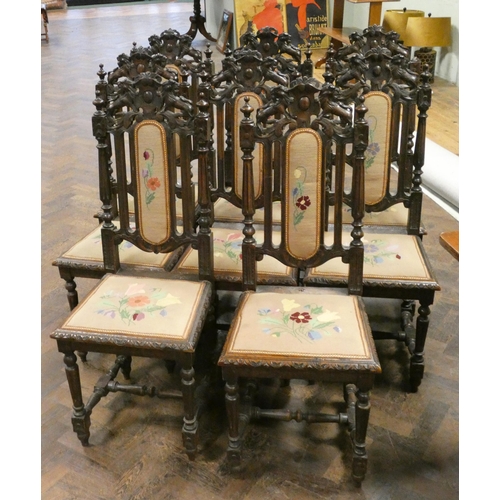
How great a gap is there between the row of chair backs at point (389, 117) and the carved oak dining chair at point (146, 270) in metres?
0.70

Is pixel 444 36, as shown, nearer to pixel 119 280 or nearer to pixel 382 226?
pixel 382 226

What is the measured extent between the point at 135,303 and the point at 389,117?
50.5 inches

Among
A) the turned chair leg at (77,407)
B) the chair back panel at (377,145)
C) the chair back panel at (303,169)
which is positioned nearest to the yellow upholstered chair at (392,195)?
the chair back panel at (377,145)

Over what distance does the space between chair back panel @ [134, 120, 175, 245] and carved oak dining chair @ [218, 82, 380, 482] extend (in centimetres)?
32

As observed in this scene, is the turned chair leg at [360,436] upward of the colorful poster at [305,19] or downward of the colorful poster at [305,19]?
downward

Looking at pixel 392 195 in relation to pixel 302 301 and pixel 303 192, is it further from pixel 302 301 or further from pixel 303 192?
pixel 302 301

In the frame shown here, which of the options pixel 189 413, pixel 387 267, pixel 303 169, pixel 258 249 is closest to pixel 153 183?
pixel 258 249

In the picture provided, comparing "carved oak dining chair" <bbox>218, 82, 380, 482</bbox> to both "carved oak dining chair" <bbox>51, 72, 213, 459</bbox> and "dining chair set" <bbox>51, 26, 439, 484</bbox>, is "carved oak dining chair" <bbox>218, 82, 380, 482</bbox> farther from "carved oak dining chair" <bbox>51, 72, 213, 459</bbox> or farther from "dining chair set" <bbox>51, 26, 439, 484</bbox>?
"carved oak dining chair" <bbox>51, 72, 213, 459</bbox>

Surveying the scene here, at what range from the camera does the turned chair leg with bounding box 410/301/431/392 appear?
2289 millimetres

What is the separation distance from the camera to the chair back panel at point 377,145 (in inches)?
97.7

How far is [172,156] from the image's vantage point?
216cm

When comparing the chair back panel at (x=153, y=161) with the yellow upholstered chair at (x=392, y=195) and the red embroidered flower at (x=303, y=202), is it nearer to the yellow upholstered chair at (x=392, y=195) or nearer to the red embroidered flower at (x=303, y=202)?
the red embroidered flower at (x=303, y=202)

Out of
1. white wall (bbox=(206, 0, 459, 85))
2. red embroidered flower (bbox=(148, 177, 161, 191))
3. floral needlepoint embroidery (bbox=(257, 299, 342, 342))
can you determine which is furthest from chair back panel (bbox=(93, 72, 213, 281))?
white wall (bbox=(206, 0, 459, 85))

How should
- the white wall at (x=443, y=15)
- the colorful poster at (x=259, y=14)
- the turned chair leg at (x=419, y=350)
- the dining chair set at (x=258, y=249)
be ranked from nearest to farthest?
1. the dining chair set at (x=258, y=249)
2. the turned chair leg at (x=419, y=350)
3. the white wall at (x=443, y=15)
4. the colorful poster at (x=259, y=14)
